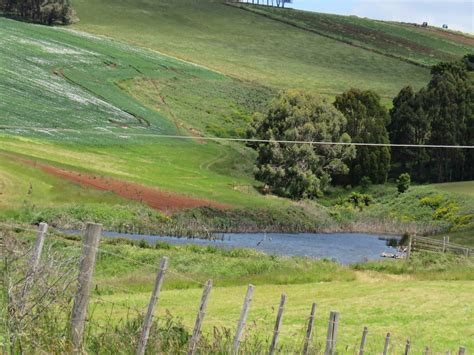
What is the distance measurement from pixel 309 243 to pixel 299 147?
79.2 feet

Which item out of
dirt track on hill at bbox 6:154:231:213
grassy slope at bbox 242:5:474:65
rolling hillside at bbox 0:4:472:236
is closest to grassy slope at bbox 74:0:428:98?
rolling hillside at bbox 0:4:472:236

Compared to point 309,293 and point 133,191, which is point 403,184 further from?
point 309,293

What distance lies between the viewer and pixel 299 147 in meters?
85.9

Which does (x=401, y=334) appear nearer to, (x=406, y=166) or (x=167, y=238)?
(x=167, y=238)

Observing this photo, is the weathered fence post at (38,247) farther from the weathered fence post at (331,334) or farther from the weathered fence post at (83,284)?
the weathered fence post at (331,334)

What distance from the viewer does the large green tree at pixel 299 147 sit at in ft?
281

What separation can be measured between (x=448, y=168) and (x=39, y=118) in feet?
141

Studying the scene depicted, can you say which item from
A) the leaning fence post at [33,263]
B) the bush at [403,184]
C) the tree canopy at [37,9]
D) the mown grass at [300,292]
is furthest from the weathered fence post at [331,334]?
the tree canopy at [37,9]

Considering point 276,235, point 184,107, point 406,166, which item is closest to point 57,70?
point 184,107

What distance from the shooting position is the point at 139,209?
202 ft

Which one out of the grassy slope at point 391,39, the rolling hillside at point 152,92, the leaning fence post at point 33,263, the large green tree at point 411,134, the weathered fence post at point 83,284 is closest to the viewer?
the leaning fence post at point 33,263

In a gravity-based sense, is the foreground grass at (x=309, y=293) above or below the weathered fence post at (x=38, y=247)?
below

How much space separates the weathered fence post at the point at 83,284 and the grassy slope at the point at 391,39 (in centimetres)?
15573

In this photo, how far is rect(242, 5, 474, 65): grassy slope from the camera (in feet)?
566
